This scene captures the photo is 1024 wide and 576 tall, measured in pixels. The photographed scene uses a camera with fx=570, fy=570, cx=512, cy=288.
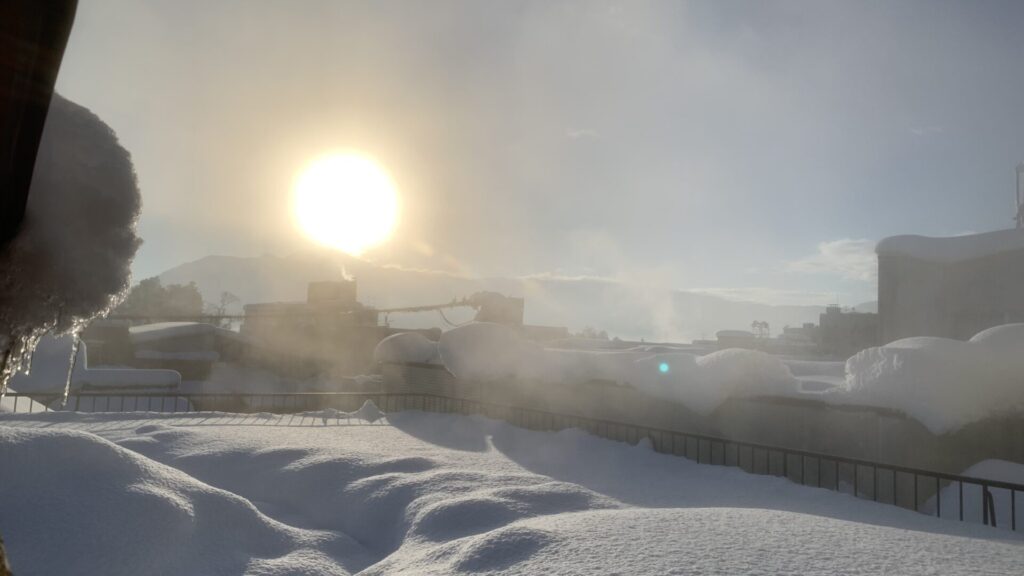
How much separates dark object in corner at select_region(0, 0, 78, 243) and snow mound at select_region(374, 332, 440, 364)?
18.6 meters

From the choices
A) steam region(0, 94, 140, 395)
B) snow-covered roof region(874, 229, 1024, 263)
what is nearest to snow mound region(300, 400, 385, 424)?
steam region(0, 94, 140, 395)

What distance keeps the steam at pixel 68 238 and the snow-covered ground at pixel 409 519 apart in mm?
4034

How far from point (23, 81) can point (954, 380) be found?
1129cm

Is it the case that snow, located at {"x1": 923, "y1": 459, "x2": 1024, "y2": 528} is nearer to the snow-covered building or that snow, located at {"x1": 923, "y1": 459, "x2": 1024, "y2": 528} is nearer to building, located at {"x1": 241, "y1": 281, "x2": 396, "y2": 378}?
the snow-covered building

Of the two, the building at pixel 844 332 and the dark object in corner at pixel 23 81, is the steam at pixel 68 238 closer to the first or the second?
the dark object in corner at pixel 23 81

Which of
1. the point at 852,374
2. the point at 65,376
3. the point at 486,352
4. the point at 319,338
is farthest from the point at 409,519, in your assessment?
the point at 319,338

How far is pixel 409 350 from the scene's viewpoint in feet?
66.3

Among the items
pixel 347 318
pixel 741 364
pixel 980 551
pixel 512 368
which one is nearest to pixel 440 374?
pixel 512 368

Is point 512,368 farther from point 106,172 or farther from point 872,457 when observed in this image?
point 106,172

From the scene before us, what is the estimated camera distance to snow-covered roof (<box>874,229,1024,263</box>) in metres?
18.2

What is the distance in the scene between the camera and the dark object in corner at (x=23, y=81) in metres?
0.94

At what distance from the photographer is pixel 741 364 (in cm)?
1111

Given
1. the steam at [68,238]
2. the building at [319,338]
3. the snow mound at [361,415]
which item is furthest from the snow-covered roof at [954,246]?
the building at [319,338]

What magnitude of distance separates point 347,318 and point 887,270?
35.5 m
